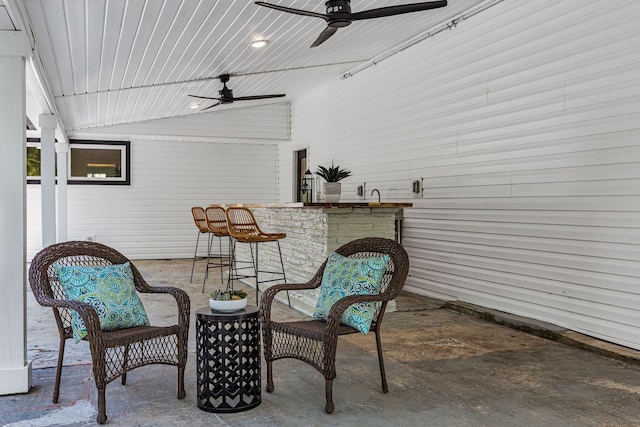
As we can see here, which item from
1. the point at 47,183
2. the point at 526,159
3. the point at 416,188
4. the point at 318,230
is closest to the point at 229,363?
the point at 318,230

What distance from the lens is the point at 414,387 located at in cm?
336

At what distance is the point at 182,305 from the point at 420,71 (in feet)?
14.6

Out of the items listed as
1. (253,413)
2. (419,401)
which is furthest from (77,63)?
(419,401)

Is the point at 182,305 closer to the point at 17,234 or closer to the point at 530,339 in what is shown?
the point at 17,234

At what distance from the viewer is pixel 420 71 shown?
655 cm

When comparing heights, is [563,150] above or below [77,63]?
below

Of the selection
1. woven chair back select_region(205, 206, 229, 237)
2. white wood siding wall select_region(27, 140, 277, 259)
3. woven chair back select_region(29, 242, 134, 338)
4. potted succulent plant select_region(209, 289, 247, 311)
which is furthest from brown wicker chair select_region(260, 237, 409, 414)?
white wood siding wall select_region(27, 140, 277, 259)

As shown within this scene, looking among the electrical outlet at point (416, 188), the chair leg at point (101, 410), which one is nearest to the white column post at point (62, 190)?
the electrical outlet at point (416, 188)

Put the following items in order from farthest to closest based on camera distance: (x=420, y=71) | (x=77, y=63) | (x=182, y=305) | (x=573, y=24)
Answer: (x=420, y=71)
(x=77, y=63)
(x=573, y=24)
(x=182, y=305)

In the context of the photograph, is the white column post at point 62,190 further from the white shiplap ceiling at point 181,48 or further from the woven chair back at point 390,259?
the woven chair back at point 390,259

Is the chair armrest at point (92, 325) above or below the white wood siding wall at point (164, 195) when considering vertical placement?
below

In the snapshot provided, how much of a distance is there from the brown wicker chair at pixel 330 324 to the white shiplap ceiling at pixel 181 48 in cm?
215

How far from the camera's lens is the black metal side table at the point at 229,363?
298cm

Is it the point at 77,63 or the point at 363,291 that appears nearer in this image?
the point at 363,291
